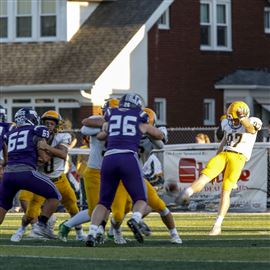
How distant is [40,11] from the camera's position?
122 feet

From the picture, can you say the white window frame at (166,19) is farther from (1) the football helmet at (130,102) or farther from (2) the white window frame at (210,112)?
(1) the football helmet at (130,102)

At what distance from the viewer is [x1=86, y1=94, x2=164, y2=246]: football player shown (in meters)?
14.5

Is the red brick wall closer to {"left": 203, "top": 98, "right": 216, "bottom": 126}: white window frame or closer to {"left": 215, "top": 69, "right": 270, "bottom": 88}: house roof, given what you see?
{"left": 203, "top": 98, "right": 216, "bottom": 126}: white window frame

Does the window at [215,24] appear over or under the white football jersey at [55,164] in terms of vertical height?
over

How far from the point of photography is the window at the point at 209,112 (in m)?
38.0

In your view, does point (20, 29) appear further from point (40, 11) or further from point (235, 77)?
point (235, 77)

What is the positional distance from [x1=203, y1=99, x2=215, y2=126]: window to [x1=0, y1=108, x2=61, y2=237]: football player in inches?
883

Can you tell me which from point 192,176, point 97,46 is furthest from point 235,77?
point 192,176

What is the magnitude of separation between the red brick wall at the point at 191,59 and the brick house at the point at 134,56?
30 millimetres

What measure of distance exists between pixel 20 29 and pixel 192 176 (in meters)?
12.9

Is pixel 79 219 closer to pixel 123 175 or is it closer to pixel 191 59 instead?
pixel 123 175

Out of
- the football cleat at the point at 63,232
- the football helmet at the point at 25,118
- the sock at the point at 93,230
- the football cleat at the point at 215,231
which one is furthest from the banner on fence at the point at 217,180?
the sock at the point at 93,230

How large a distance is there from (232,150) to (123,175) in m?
3.56

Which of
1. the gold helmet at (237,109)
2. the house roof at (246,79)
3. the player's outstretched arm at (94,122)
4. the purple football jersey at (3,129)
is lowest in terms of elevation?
the purple football jersey at (3,129)
